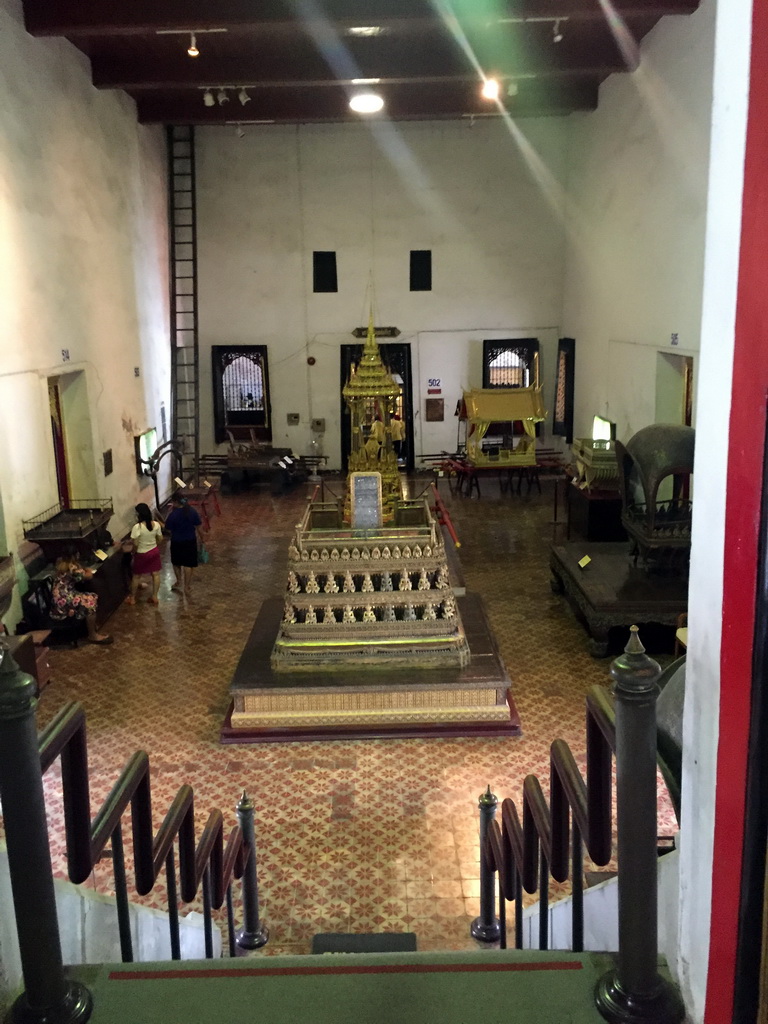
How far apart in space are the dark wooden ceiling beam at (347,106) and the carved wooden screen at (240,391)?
432 centimetres

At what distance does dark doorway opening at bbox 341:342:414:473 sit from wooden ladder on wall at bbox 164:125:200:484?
3.05 m

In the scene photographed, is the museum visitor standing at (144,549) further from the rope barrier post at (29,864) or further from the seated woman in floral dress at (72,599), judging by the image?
the rope barrier post at (29,864)

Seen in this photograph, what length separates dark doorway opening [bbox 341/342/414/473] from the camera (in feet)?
56.1

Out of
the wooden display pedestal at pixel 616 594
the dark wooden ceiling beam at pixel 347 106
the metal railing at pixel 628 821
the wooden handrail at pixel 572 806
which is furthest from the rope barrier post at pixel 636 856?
the dark wooden ceiling beam at pixel 347 106

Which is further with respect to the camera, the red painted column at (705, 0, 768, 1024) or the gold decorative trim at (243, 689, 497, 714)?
the gold decorative trim at (243, 689, 497, 714)

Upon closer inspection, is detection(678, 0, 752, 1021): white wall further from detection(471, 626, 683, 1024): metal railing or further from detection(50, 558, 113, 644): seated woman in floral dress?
detection(50, 558, 113, 644): seated woman in floral dress

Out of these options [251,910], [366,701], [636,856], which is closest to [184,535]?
[366,701]

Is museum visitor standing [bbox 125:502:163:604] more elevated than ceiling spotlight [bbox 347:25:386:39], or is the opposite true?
ceiling spotlight [bbox 347:25:386:39]

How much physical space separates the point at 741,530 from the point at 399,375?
1599cm

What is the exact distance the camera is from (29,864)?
1749mm

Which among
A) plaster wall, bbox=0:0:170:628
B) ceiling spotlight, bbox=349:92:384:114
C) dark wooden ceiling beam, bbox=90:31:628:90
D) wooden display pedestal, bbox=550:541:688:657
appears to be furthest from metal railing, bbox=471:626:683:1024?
ceiling spotlight, bbox=349:92:384:114

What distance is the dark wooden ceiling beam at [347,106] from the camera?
13.8 metres

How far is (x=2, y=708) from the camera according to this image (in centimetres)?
162

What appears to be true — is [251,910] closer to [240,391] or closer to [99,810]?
[99,810]
